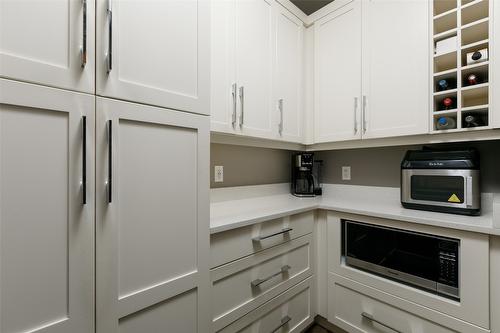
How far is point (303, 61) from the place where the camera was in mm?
1954

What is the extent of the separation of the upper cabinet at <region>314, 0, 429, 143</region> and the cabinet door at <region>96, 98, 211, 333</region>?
1190mm

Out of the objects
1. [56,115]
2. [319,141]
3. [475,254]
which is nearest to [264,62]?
[319,141]

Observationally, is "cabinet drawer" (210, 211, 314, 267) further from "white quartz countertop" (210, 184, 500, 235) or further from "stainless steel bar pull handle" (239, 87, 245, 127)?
"stainless steel bar pull handle" (239, 87, 245, 127)

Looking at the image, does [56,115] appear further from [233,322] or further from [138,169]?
[233,322]

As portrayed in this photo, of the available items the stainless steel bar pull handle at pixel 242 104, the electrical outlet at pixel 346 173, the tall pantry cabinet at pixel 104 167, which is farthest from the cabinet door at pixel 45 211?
the electrical outlet at pixel 346 173

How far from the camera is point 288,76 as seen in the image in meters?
1.82

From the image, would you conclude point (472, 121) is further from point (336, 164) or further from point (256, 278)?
point (256, 278)

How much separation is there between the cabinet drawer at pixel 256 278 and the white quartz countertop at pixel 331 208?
0.68ft

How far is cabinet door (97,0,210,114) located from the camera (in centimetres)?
75

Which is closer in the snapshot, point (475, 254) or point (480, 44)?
point (475, 254)

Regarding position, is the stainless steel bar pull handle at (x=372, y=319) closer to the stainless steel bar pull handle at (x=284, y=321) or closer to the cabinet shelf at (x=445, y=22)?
the stainless steel bar pull handle at (x=284, y=321)

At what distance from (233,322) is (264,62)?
1.53 metres

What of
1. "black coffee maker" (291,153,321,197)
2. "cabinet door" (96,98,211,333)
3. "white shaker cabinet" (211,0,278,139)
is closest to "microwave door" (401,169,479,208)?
"black coffee maker" (291,153,321,197)

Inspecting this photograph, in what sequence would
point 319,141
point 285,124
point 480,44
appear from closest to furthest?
point 480,44 → point 285,124 → point 319,141
